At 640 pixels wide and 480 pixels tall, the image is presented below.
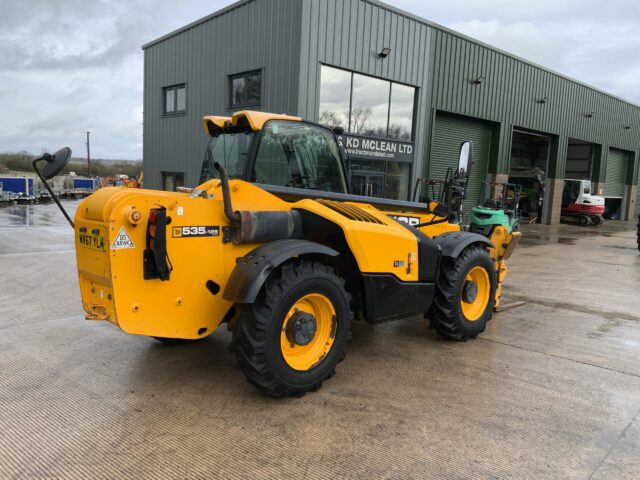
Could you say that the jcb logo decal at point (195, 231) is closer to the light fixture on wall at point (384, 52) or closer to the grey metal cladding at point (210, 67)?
the grey metal cladding at point (210, 67)

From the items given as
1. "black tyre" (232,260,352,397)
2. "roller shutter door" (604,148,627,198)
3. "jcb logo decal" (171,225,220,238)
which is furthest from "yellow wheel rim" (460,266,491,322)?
"roller shutter door" (604,148,627,198)

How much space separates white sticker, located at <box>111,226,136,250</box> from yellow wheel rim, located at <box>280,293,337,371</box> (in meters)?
1.26

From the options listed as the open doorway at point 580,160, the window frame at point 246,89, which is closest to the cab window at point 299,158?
the window frame at point 246,89

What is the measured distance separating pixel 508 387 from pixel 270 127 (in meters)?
3.01

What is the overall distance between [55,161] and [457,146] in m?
17.5

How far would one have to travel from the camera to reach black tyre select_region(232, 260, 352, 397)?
362 cm

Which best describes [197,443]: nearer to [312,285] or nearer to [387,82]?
[312,285]

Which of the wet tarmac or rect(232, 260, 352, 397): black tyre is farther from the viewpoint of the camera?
rect(232, 260, 352, 397): black tyre

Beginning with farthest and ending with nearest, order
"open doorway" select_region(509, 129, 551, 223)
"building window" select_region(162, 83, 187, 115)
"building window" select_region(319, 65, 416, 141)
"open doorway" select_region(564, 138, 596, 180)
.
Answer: "open doorway" select_region(564, 138, 596, 180), "open doorway" select_region(509, 129, 551, 223), "building window" select_region(162, 83, 187, 115), "building window" select_region(319, 65, 416, 141)

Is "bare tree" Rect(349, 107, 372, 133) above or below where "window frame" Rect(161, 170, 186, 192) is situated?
above

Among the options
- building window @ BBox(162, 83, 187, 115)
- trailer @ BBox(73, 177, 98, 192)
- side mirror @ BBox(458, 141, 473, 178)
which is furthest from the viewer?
trailer @ BBox(73, 177, 98, 192)

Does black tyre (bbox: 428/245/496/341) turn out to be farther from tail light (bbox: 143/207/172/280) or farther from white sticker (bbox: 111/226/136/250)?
white sticker (bbox: 111/226/136/250)

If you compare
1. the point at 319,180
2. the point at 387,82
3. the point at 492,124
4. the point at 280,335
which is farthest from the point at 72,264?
the point at 492,124

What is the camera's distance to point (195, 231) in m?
3.69
